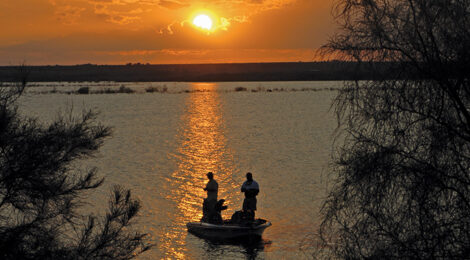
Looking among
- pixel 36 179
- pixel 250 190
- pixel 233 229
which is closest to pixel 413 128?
pixel 36 179

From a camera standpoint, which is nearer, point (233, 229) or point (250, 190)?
point (250, 190)

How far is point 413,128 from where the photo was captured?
12727 millimetres

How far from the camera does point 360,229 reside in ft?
43.2

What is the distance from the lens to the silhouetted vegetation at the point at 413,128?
11867mm

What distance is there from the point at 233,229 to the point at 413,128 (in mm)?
13921

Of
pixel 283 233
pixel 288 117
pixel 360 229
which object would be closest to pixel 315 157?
pixel 283 233

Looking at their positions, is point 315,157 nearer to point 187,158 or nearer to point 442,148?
point 187,158

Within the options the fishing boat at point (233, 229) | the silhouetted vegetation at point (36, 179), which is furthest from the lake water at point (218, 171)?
the silhouetted vegetation at point (36, 179)

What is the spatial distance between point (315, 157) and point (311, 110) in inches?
2899

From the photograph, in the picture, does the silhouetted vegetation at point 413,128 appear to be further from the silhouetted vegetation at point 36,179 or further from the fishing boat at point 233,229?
the fishing boat at point 233,229

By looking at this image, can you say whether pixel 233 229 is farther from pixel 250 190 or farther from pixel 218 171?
pixel 218 171

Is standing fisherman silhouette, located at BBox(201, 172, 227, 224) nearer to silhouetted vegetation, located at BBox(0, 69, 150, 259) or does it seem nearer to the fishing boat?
the fishing boat

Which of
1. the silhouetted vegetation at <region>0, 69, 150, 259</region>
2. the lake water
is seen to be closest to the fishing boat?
the lake water

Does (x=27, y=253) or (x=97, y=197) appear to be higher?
(x=27, y=253)
